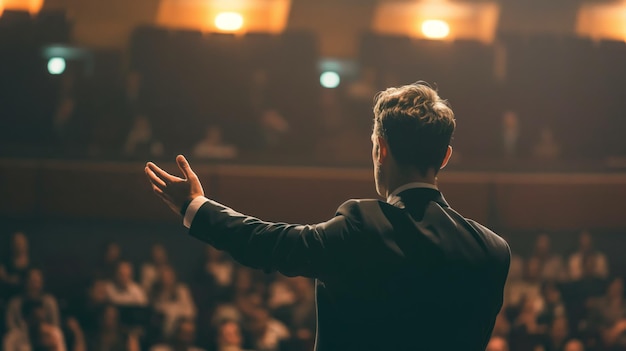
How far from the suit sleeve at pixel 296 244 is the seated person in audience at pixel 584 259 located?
16.2 ft

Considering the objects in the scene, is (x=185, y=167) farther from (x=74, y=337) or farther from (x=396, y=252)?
(x=74, y=337)

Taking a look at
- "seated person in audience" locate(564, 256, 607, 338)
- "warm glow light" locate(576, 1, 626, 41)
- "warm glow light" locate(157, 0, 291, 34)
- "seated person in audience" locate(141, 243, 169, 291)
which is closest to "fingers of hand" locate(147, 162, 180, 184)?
"seated person in audience" locate(141, 243, 169, 291)

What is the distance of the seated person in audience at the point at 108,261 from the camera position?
506 cm

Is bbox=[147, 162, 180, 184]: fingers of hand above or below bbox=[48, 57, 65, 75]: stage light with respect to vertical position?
below

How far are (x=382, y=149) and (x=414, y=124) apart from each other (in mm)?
63

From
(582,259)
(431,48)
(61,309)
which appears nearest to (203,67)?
(431,48)

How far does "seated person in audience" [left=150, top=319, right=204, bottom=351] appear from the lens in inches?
174

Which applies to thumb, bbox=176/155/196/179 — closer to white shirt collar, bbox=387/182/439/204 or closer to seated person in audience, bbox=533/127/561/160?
white shirt collar, bbox=387/182/439/204

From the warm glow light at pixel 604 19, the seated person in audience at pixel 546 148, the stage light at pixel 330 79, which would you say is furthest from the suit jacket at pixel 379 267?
the warm glow light at pixel 604 19

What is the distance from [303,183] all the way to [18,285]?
7.79ft

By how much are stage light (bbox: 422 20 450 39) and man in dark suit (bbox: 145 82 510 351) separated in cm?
742

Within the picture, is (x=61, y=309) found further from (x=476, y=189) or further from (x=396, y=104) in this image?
(x=396, y=104)

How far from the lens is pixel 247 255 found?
114cm

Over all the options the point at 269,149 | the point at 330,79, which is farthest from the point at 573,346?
the point at 330,79
